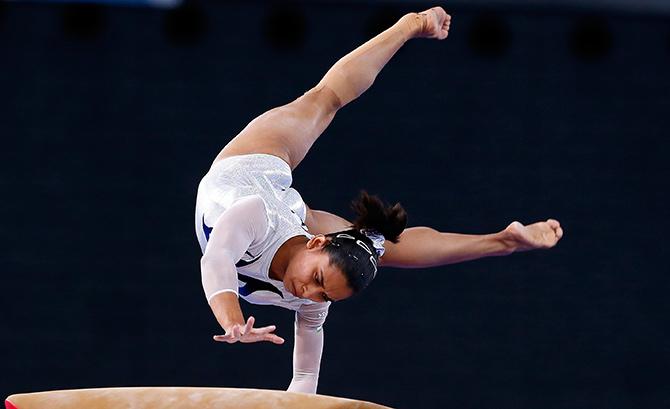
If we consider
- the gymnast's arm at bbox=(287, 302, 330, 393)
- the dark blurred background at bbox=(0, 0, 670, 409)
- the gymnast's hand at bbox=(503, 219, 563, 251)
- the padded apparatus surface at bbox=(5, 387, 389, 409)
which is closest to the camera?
the padded apparatus surface at bbox=(5, 387, 389, 409)

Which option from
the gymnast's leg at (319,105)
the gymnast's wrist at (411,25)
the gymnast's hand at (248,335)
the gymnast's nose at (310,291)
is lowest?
the gymnast's hand at (248,335)

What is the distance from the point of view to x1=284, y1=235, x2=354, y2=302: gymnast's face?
295 cm

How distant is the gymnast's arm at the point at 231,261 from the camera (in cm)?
261

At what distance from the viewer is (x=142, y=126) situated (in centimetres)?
523

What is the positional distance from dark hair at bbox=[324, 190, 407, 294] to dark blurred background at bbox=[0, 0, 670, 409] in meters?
2.00

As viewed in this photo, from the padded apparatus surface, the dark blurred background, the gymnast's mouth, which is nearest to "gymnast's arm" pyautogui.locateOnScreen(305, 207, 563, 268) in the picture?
the gymnast's mouth

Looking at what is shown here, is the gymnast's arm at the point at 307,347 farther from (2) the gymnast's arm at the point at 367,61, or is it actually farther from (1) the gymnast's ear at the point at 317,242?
(2) the gymnast's arm at the point at 367,61

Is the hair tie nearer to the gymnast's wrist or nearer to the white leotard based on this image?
the white leotard

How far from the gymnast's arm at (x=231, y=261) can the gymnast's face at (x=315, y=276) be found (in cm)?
14

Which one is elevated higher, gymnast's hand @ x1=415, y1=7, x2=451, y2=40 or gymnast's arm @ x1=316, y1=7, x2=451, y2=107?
gymnast's hand @ x1=415, y1=7, x2=451, y2=40

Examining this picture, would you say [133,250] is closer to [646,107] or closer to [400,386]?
[400,386]

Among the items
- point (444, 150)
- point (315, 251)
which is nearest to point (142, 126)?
point (444, 150)

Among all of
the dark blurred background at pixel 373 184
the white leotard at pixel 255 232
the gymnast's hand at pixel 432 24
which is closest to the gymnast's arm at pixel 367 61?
the gymnast's hand at pixel 432 24

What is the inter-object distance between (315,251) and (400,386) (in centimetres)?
246
